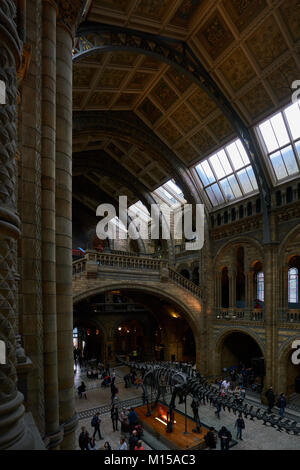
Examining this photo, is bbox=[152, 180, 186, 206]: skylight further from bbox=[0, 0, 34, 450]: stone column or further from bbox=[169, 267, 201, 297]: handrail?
bbox=[0, 0, 34, 450]: stone column

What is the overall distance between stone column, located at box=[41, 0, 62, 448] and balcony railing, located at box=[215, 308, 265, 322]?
1361cm

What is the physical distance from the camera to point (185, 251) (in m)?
22.3

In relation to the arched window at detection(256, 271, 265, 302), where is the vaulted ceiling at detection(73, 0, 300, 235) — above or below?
above

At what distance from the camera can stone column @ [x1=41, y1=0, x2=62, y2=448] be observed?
475 cm

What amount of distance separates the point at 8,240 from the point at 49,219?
285cm

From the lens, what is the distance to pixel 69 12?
19.2ft

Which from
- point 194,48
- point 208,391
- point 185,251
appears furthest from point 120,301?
point 194,48

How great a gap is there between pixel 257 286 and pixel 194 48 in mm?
14263

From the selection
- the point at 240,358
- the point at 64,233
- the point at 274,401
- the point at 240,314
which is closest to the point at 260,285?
the point at 240,314

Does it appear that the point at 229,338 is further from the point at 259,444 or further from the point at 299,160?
the point at 299,160

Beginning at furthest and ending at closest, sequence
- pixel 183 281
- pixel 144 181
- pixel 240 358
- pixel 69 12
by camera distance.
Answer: pixel 144 181 → pixel 240 358 → pixel 183 281 → pixel 69 12

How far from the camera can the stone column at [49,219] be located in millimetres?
4750

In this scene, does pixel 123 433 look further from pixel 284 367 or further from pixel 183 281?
pixel 183 281

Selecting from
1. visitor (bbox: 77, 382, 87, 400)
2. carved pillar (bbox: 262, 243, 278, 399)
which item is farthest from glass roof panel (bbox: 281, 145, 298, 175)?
visitor (bbox: 77, 382, 87, 400)
